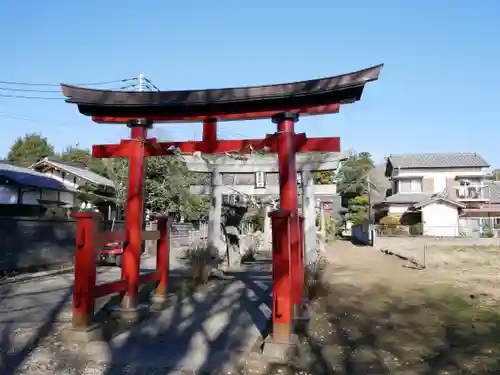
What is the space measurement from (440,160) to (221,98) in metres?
40.2

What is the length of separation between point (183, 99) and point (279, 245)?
343 cm

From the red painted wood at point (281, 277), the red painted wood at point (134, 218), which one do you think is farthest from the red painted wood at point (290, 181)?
the red painted wood at point (134, 218)

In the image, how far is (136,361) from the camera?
4766mm

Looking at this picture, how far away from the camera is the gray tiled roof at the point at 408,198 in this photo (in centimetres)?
3944

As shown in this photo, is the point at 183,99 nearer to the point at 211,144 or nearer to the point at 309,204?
the point at 211,144

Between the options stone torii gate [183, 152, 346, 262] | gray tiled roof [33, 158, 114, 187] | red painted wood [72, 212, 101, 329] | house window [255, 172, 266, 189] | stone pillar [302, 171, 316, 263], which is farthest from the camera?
gray tiled roof [33, 158, 114, 187]

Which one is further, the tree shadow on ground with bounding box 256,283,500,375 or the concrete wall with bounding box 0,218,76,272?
the concrete wall with bounding box 0,218,76,272

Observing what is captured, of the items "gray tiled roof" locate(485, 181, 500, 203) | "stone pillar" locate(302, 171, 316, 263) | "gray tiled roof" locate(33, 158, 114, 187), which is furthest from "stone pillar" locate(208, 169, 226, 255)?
"gray tiled roof" locate(485, 181, 500, 203)

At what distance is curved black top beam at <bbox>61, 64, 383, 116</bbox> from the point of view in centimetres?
643

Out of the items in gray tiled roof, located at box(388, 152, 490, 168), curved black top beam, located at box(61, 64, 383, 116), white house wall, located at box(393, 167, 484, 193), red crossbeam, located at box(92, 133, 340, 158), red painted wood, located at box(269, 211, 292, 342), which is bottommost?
red painted wood, located at box(269, 211, 292, 342)

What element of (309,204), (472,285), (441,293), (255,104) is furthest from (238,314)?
(472,285)

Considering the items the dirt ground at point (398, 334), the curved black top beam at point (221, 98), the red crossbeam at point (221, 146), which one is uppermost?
the curved black top beam at point (221, 98)

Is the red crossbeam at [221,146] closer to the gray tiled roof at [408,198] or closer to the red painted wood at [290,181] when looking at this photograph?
the red painted wood at [290,181]

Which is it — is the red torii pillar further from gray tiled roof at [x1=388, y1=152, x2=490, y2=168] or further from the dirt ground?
gray tiled roof at [x1=388, y1=152, x2=490, y2=168]
